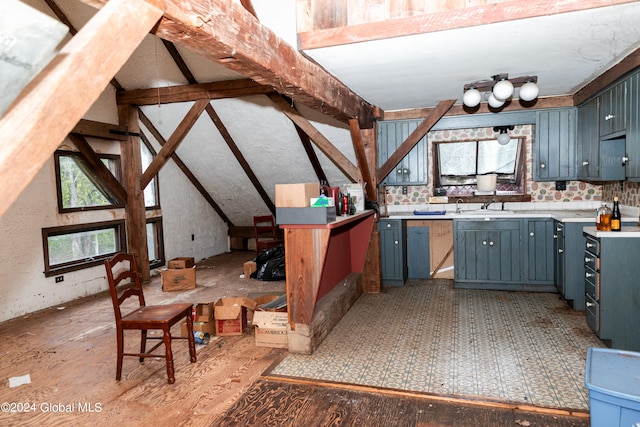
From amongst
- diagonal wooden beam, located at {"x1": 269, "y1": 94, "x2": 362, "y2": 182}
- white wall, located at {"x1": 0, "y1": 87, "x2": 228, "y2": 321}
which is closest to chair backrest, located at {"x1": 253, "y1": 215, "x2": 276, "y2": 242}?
white wall, located at {"x1": 0, "y1": 87, "x2": 228, "y2": 321}

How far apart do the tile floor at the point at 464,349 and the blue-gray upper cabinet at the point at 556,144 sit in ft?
4.76

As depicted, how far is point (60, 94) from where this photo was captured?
1.05m

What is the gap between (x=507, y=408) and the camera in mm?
2492

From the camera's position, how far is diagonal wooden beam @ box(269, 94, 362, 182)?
5246 millimetres

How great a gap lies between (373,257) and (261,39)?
11.1 ft

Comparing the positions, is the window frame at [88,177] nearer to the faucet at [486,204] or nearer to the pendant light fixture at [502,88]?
the pendant light fixture at [502,88]

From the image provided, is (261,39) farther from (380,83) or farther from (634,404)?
(634,404)

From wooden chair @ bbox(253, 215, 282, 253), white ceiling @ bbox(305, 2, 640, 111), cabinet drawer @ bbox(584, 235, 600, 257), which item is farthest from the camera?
wooden chair @ bbox(253, 215, 282, 253)

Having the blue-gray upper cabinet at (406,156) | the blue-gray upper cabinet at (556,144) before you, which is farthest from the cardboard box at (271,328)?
the blue-gray upper cabinet at (556,144)

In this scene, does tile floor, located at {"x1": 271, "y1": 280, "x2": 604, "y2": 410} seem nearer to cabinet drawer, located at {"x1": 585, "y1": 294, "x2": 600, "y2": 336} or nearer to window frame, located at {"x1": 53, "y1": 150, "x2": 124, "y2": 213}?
cabinet drawer, located at {"x1": 585, "y1": 294, "x2": 600, "y2": 336}

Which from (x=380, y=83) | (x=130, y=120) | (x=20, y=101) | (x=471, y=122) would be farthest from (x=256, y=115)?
(x=20, y=101)

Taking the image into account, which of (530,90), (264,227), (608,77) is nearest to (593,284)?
(530,90)

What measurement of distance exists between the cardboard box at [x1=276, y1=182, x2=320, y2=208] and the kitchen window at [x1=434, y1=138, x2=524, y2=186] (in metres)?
2.97

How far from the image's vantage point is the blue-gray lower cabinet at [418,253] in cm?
564
